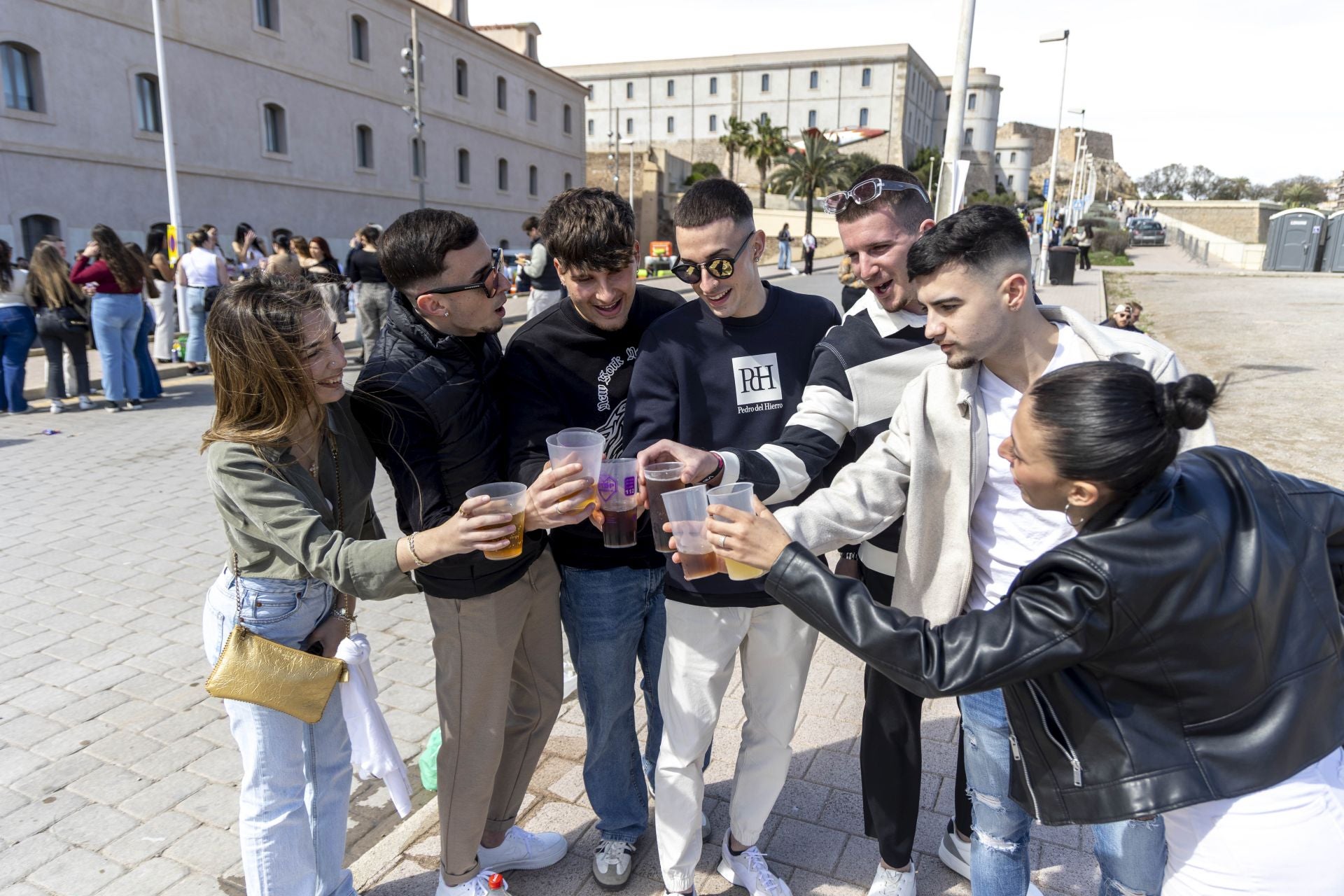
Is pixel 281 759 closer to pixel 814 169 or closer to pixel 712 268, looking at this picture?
pixel 712 268

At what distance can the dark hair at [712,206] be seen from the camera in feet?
8.82

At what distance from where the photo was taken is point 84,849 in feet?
10.3

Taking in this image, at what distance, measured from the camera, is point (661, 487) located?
7.46 ft

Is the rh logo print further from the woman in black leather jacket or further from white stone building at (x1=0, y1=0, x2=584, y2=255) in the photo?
white stone building at (x1=0, y1=0, x2=584, y2=255)

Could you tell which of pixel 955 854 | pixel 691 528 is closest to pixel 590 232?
pixel 691 528

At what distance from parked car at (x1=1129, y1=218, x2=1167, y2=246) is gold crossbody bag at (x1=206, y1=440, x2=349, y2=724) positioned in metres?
61.2

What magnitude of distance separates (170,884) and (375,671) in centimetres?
155

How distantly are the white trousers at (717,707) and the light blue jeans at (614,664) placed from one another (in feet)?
0.48

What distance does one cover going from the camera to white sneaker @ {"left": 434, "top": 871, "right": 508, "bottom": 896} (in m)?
2.67

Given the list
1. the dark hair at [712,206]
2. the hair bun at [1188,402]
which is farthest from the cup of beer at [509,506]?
the hair bun at [1188,402]

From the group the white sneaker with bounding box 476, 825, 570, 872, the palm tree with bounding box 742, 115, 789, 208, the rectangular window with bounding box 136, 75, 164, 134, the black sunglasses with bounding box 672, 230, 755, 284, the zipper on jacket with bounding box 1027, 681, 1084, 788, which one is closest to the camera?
the zipper on jacket with bounding box 1027, 681, 1084, 788

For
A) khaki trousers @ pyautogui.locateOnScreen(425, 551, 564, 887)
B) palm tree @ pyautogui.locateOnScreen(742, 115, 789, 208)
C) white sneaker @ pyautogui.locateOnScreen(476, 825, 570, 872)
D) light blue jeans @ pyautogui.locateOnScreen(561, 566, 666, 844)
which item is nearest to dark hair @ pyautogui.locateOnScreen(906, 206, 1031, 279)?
light blue jeans @ pyautogui.locateOnScreen(561, 566, 666, 844)

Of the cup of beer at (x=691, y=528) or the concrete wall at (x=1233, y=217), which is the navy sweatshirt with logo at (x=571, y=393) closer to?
the cup of beer at (x=691, y=528)

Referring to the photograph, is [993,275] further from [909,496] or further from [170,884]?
[170,884]
